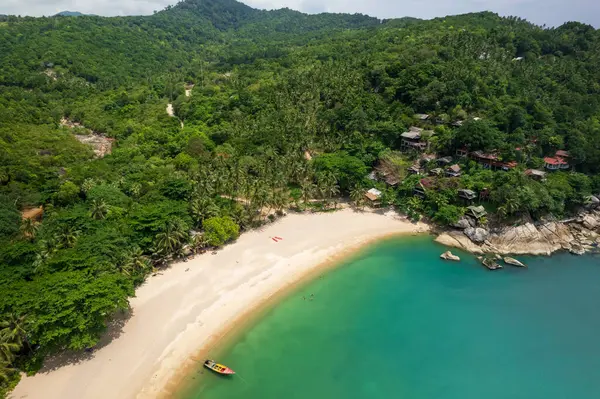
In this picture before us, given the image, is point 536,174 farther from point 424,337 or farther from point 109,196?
point 109,196

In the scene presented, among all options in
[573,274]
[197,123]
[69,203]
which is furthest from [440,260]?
[197,123]

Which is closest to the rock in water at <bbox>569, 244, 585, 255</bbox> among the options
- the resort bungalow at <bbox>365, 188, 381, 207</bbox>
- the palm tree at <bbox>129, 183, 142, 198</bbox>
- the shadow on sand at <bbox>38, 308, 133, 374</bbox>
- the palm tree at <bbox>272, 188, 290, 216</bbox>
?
the resort bungalow at <bbox>365, 188, 381, 207</bbox>

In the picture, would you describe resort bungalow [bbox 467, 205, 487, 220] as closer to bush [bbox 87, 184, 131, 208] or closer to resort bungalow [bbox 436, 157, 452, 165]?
resort bungalow [bbox 436, 157, 452, 165]

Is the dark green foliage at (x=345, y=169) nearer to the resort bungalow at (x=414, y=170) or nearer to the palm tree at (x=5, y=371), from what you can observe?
the resort bungalow at (x=414, y=170)

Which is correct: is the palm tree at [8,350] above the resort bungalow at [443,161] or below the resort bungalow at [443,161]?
below

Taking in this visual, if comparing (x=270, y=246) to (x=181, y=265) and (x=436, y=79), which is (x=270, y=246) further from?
(x=436, y=79)

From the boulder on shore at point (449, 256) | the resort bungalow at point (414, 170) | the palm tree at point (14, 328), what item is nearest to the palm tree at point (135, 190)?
the palm tree at point (14, 328)
